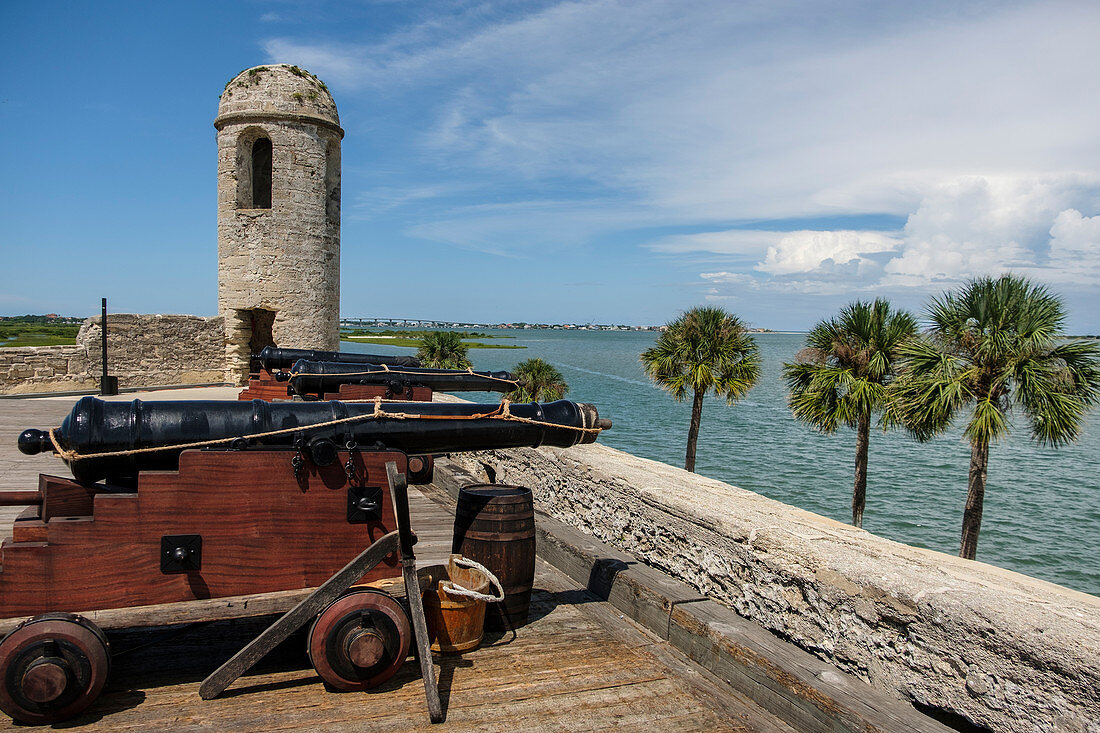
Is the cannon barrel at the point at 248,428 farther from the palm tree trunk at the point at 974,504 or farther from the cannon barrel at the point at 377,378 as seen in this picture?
the palm tree trunk at the point at 974,504

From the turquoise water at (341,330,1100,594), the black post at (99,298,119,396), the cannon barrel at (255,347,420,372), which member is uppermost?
the cannon barrel at (255,347,420,372)

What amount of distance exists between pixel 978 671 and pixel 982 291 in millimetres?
11805

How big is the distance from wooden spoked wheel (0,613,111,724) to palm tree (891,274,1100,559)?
12.4 m

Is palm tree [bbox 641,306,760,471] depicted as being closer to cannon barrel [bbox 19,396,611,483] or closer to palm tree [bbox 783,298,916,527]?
palm tree [bbox 783,298,916,527]

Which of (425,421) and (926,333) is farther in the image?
(926,333)

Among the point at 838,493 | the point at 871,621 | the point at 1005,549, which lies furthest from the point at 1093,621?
the point at 838,493

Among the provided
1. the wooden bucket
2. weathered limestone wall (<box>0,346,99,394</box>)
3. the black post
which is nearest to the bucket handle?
the wooden bucket

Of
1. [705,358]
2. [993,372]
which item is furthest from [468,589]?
[705,358]

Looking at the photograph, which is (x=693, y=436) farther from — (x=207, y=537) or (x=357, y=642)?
(x=207, y=537)

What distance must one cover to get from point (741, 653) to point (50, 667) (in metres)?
2.60

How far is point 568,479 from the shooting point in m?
5.66

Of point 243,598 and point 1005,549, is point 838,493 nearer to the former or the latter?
A: point 1005,549

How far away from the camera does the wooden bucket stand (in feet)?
10.8

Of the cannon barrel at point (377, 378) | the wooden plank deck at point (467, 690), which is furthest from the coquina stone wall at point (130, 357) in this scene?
Result: the wooden plank deck at point (467, 690)
